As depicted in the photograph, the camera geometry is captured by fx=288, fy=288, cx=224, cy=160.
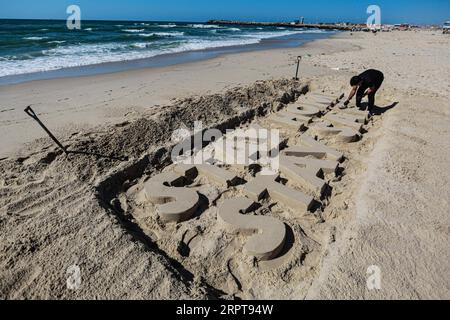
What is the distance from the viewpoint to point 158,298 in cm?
252

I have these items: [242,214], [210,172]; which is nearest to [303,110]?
[210,172]

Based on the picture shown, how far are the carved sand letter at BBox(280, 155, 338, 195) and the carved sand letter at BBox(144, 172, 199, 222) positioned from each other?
1585mm

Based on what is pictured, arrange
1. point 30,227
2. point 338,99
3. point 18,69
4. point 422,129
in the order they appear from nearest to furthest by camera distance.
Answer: point 30,227 < point 422,129 < point 338,99 < point 18,69

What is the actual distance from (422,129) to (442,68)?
34.4 feet

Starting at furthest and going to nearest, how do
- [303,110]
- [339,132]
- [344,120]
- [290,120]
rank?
[303,110] < [344,120] < [290,120] < [339,132]

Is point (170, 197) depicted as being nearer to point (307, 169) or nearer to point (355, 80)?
point (307, 169)

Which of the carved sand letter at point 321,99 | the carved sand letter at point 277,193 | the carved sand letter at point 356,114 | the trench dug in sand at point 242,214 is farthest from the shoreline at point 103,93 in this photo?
the carved sand letter at point 356,114

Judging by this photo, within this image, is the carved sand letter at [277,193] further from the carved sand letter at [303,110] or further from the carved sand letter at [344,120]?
the carved sand letter at [303,110]

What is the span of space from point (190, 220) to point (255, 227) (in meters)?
0.83

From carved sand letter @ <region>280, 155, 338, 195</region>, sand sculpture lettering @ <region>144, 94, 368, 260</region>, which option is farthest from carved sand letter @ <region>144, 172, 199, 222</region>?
carved sand letter @ <region>280, 155, 338, 195</region>

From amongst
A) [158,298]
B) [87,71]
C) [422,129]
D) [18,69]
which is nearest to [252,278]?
[158,298]

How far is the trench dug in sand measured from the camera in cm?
291

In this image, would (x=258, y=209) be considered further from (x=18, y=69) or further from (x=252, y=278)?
(x=18, y=69)

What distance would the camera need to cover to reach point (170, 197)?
152 inches
